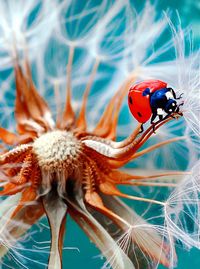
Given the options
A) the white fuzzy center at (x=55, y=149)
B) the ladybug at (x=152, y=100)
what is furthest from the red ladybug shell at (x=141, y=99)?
the white fuzzy center at (x=55, y=149)

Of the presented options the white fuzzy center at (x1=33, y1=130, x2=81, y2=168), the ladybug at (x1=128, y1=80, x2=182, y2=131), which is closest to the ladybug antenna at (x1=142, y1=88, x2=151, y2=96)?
the ladybug at (x1=128, y1=80, x2=182, y2=131)

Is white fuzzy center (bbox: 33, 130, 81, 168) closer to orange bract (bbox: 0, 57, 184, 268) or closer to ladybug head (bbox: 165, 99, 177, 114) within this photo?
orange bract (bbox: 0, 57, 184, 268)

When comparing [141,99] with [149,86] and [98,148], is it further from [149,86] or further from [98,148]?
[98,148]

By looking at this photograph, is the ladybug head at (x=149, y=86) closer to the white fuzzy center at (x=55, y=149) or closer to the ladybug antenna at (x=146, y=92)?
the ladybug antenna at (x=146, y=92)

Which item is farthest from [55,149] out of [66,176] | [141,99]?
[141,99]

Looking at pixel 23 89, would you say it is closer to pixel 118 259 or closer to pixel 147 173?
pixel 147 173

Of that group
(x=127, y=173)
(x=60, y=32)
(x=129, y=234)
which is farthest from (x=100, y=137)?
(x=60, y=32)
